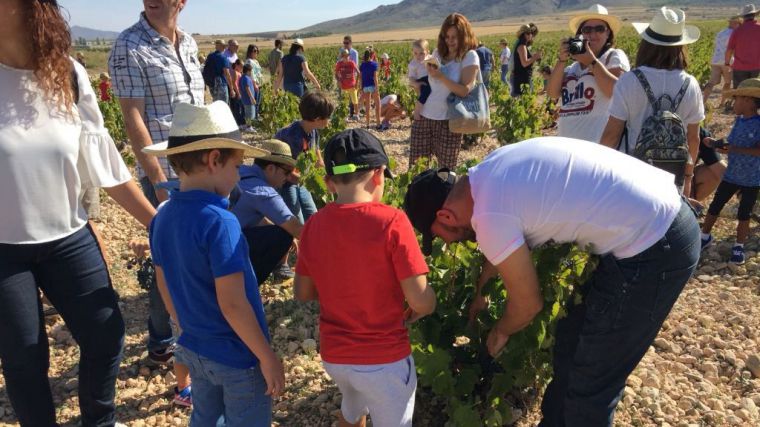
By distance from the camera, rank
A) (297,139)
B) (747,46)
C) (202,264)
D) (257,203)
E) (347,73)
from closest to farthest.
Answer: (202,264)
(257,203)
(297,139)
(747,46)
(347,73)

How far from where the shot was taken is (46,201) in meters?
2.16

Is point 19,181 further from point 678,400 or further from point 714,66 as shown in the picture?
point 714,66

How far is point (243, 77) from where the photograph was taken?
1177 centimetres

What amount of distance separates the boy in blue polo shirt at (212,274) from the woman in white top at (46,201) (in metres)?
0.34

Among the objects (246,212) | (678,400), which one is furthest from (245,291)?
(678,400)

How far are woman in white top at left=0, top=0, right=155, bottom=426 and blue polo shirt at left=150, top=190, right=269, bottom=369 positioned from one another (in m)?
0.39

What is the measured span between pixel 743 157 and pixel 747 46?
591 centimetres

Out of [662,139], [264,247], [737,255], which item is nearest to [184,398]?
[264,247]

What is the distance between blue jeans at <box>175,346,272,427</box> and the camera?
84.4 inches

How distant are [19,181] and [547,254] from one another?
201 centimetres

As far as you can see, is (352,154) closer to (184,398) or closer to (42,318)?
(42,318)

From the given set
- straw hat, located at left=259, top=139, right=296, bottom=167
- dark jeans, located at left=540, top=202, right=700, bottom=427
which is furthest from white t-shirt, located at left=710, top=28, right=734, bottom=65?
dark jeans, located at left=540, top=202, right=700, bottom=427

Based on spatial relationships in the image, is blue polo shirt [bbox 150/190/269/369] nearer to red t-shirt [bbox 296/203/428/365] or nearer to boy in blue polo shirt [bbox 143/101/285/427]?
boy in blue polo shirt [bbox 143/101/285/427]

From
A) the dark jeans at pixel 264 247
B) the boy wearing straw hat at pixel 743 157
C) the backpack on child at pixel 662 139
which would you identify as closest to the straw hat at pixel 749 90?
the boy wearing straw hat at pixel 743 157
